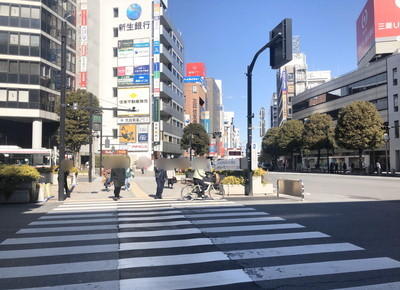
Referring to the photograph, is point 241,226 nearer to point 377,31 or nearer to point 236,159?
point 236,159

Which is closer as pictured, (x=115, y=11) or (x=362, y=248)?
(x=362, y=248)

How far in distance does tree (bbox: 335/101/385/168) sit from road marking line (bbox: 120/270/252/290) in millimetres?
41687

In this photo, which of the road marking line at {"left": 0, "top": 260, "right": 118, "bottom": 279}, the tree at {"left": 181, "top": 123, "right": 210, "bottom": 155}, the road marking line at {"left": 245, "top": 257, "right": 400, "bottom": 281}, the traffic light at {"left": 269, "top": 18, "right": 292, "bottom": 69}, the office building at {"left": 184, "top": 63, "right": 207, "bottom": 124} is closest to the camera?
the road marking line at {"left": 245, "top": 257, "right": 400, "bottom": 281}

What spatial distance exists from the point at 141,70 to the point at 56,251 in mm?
51645

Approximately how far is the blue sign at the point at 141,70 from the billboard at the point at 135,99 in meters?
2.39

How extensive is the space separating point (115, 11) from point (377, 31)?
4064 cm

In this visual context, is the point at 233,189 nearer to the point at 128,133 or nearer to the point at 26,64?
the point at 26,64

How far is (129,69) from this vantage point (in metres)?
56.5

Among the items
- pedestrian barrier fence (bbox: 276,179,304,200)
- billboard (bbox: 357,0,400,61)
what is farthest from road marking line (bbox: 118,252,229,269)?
billboard (bbox: 357,0,400,61)

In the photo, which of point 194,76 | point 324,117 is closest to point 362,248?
point 324,117

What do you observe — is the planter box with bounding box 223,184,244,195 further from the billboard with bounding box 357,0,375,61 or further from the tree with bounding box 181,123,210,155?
the billboard with bounding box 357,0,375,61

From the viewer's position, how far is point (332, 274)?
520cm

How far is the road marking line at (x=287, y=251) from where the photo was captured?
20.4ft

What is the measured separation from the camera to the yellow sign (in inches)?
2235
